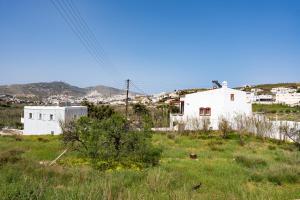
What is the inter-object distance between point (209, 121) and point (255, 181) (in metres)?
22.2

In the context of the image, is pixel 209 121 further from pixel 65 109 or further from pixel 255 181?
pixel 255 181

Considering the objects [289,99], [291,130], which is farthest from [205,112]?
[289,99]

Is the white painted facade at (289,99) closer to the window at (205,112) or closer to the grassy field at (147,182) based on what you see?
the window at (205,112)

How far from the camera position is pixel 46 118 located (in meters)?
42.7

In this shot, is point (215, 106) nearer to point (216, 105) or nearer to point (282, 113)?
point (216, 105)

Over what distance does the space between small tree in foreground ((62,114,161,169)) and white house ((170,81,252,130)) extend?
65.1ft

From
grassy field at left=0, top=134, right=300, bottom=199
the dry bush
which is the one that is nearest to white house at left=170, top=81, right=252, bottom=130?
the dry bush

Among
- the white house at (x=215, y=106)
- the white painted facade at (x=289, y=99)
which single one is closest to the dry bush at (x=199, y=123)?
the white house at (x=215, y=106)

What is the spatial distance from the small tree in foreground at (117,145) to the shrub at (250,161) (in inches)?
146

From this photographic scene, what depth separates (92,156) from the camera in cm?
1223

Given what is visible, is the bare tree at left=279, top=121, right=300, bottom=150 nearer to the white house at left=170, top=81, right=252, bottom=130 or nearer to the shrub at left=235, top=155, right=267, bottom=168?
the white house at left=170, top=81, right=252, bottom=130

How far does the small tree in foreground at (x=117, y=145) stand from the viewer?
39.9 feet

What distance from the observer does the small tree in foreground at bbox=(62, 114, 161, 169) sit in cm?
1217

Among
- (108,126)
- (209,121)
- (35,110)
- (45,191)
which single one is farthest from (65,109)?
(45,191)
